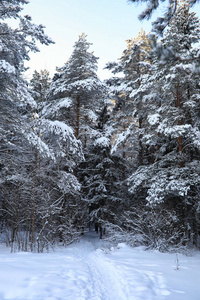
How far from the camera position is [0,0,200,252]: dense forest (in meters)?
9.48

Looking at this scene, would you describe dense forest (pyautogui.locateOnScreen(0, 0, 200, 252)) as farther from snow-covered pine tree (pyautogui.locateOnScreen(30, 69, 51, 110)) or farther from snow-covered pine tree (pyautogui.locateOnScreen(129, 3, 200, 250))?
snow-covered pine tree (pyautogui.locateOnScreen(30, 69, 51, 110))

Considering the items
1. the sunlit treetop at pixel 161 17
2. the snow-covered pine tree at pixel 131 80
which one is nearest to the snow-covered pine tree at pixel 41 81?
the snow-covered pine tree at pixel 131 80

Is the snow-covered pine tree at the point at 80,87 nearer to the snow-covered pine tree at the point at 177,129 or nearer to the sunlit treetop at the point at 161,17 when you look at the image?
the snow-covered pine tree at the point at 177,129

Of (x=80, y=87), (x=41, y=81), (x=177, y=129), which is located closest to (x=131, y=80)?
(x=80, y=87)

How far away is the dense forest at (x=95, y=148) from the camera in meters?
9.48

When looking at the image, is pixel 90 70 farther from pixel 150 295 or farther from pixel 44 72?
pixel 150 295

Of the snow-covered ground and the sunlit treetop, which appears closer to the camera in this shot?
the snow-covered ground

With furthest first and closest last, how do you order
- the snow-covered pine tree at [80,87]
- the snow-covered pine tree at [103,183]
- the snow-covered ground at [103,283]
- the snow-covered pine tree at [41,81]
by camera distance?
the snow-covered pine tree at [41,81] → the snow-covered pine tree at [103,183] → the snow-covered pine tree at [80,87] → the snow-covered ground at [103,283]

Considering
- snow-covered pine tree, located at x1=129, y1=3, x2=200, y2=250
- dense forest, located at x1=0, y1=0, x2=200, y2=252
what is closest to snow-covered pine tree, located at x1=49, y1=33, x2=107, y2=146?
dense forest, located at x1=0, y1=0, x2=200, y2=252

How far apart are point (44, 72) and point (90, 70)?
1018 centimetres

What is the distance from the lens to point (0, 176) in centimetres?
1030

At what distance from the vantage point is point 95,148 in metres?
18.1

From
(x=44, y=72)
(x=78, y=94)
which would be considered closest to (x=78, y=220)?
(x=78, y=94)

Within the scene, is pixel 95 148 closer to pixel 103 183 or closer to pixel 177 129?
pixel 103 183
